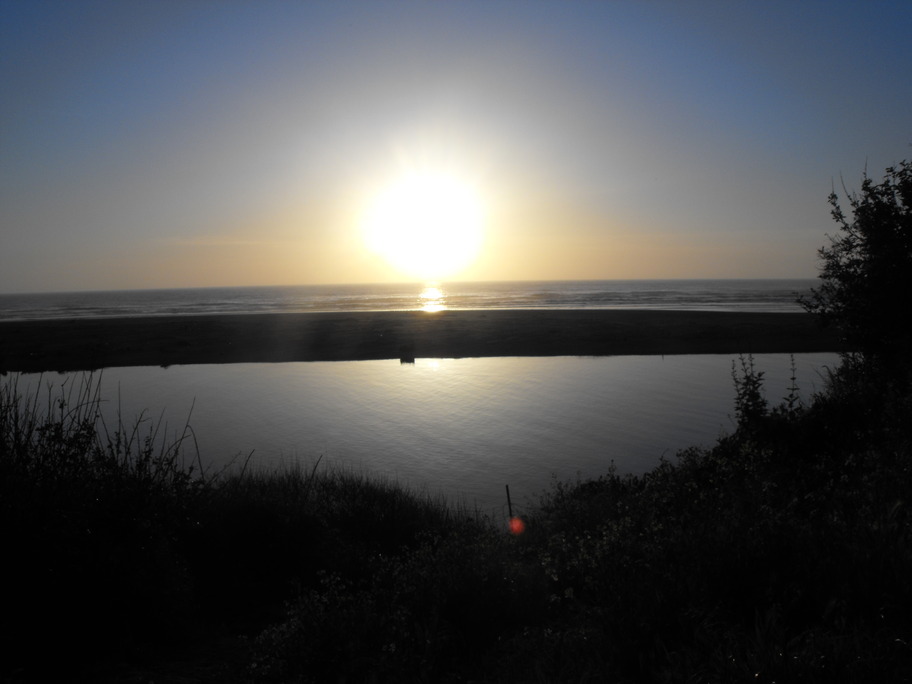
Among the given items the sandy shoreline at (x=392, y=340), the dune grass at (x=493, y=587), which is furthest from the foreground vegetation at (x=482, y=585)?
the sandy shoreline at (x=392, y=340)

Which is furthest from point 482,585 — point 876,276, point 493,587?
point 876,276

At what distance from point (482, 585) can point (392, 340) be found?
34167 millimetres

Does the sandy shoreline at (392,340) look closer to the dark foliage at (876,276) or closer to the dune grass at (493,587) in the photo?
the dark foliage at (876,276)

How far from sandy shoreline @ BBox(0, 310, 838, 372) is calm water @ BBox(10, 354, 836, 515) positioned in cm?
342

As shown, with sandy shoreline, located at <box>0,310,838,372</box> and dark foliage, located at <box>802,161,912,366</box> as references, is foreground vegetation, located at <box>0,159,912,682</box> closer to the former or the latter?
dark foliage, located at <box>802,161,912,366</box>

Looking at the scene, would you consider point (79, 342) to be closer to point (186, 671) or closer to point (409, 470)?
point (409, 470)

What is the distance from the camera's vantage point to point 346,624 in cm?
493

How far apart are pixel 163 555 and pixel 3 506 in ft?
4.79

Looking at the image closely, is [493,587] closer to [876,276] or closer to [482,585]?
[482,585]

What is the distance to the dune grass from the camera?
4156 mm

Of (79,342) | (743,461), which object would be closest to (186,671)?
(743,461)

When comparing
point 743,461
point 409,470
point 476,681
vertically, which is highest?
point 743,461

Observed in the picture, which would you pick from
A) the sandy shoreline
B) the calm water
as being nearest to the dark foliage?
the calm water

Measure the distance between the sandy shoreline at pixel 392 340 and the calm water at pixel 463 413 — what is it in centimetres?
342
